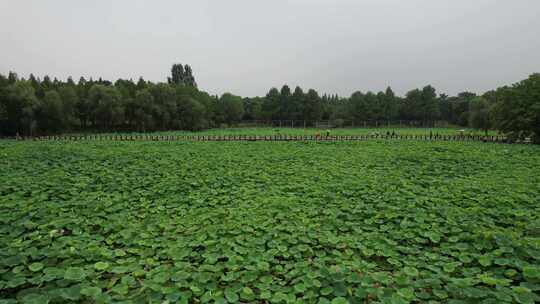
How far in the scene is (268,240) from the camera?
4.08 m

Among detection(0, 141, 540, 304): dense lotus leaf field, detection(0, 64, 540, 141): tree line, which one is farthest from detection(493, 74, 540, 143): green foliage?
detection(0, 141, 540, 304): dense lotus leaf field

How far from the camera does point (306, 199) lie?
20.2 feet

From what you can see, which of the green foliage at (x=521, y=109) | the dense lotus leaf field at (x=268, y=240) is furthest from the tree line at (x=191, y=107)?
the dense lotus leaf field at (x=268, y=240)

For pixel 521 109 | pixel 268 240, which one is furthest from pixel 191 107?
pixel 268 240

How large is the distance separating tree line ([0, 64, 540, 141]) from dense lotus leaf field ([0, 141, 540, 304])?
18.4 metres

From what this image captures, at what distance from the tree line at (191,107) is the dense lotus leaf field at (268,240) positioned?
1836 cm

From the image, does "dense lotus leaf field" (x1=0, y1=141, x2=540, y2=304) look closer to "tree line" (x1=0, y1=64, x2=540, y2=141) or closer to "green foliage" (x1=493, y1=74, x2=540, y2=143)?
"green foliage" (x1=493, y1=74, x2=540, y2=143)

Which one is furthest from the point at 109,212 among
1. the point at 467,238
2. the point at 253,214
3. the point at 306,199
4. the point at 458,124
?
the point at 458,124

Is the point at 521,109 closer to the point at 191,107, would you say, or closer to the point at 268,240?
the point at 268,240

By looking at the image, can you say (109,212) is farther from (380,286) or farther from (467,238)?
(467,238)

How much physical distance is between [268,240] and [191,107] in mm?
40982

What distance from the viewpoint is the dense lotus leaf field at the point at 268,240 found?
2.74m

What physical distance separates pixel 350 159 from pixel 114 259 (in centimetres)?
1033

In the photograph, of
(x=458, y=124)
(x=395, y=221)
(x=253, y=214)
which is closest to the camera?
(x=395, y=221)
